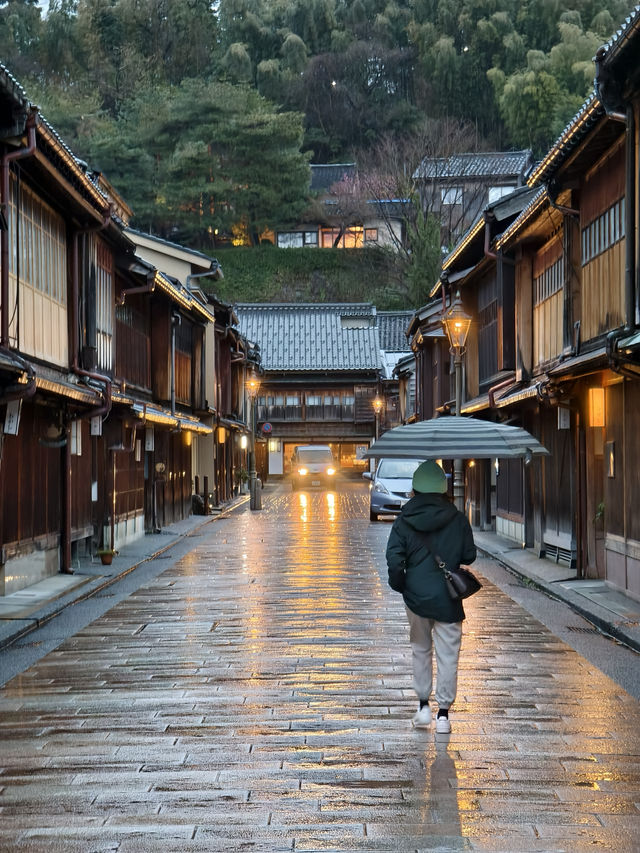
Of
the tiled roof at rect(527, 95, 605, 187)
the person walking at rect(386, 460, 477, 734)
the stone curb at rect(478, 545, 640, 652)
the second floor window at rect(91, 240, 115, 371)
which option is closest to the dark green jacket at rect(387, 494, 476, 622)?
the person walking at rect(386, 460, 477, 734)

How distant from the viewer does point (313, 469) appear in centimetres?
5578

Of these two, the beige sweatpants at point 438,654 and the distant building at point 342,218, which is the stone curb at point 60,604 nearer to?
the beige sweatpants at point 438,654

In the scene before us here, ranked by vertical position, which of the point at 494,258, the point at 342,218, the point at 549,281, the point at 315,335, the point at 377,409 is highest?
the point at 342,218

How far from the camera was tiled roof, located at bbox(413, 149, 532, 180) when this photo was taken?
6531 cm

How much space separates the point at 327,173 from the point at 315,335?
46.2 feet

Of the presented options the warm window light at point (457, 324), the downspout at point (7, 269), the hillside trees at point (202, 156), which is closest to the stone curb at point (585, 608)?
the warm window light at point (457, 324)

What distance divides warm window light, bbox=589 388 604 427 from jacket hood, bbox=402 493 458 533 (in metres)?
8.74

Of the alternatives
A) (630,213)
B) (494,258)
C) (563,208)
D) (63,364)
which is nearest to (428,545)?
(630,213)

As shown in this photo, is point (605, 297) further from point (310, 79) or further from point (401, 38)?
point (401, 38)

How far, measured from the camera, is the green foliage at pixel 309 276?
72.7 meters

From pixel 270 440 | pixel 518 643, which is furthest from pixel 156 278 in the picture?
pixel 270 440

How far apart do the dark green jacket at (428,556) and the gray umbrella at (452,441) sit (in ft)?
5.86

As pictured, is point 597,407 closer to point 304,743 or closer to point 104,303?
point 304,743

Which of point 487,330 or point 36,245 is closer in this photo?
point 36,245
